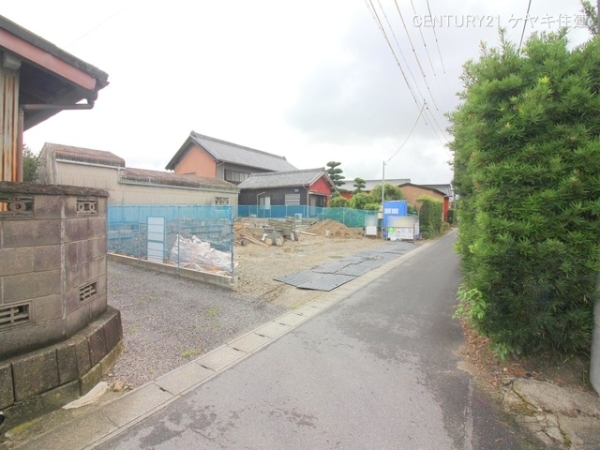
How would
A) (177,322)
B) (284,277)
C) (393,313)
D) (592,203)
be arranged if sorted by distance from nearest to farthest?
(592,203) → (177,322) → (393,313) → (284,277)

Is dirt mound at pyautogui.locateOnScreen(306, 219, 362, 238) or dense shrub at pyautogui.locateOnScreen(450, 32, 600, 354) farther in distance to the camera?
dirt mound at pyautogui.locateOnScreen(306, 219, 362, 238)

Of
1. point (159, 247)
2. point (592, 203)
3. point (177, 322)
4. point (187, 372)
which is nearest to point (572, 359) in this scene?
point (592, 203)

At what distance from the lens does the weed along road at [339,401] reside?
2350 mm

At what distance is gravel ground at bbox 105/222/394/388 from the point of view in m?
3.59

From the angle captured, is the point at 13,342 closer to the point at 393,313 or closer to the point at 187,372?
the point at 187,372

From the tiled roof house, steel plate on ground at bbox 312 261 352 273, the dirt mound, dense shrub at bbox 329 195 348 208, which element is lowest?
steel plate on ground at bbox 312 261 352 273

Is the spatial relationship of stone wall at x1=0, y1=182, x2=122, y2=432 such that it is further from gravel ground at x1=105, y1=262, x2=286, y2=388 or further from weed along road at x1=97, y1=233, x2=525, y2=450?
weed along road at x1=97, y1=233, x2=525, y2=450

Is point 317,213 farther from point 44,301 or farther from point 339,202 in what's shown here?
point 44,301

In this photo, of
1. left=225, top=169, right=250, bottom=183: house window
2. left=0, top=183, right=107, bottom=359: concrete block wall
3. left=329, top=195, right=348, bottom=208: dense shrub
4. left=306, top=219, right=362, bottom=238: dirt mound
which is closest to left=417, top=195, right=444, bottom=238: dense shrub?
left=306, top=219, right=362, bottom=238: dirt mound

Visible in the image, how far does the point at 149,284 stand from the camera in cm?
686

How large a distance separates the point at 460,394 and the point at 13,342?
388 cm

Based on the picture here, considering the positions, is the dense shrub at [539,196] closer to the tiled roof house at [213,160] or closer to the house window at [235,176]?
the tiled roof house at [213,160]

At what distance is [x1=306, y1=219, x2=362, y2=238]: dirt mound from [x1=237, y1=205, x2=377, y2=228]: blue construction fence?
5.54 feet

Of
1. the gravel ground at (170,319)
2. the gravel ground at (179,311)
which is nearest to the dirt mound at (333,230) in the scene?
the gravel ground at (179,311)
